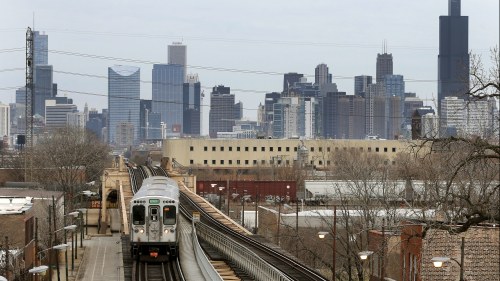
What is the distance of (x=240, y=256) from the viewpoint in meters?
44.3

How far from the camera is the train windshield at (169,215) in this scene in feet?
154

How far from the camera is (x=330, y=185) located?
331 ft

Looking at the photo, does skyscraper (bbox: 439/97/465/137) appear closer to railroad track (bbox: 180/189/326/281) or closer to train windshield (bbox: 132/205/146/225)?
railroad track (bbox: 180/189/326/281)

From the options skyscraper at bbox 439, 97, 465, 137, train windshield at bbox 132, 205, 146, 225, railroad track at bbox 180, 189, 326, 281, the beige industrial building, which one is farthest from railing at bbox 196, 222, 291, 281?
the beige industrial building

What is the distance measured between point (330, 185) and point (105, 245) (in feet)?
129

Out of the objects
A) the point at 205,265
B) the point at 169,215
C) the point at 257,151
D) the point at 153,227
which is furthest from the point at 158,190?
the point at 257,151

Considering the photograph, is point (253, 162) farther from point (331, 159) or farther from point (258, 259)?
point (258, 259)

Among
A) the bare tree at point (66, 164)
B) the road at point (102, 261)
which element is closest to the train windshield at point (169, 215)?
the road at point (102, 261)

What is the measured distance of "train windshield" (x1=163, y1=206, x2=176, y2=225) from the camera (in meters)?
47.0

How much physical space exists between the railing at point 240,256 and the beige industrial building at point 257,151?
94.3 meters

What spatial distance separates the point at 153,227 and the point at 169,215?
79cm

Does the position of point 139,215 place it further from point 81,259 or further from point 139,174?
point 139,174

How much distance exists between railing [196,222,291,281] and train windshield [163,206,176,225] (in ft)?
7.71

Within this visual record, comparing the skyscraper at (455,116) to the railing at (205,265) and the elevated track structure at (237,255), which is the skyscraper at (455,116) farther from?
the railing at (205,265)
